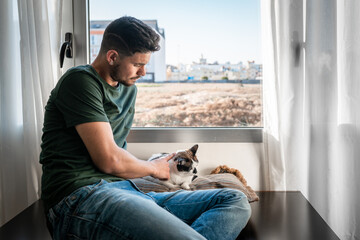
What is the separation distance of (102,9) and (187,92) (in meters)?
0.71

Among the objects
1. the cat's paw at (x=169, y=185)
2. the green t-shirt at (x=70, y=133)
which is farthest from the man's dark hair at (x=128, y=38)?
the cat's paw at (x=169, y=185)

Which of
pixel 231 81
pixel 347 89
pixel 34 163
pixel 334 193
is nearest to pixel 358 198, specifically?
pixel 334 193

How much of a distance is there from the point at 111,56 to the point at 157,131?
0.91 metres

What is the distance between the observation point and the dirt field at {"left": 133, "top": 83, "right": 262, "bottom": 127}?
6.95 ft

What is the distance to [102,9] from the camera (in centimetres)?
212

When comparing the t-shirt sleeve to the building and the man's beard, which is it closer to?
the man's beard

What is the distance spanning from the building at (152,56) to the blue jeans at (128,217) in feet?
3.45

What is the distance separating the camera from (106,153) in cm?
111

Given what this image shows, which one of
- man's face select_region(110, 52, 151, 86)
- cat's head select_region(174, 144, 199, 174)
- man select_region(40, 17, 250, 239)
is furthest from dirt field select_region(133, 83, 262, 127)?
man's face select_region(110, 52, 151, 86)

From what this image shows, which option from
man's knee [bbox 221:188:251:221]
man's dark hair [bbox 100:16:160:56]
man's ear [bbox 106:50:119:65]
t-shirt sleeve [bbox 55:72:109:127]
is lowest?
man's knee [bbox 221:188:251:221]

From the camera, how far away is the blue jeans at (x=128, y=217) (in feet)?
3.00

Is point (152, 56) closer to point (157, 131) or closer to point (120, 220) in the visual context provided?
point (157, 131)

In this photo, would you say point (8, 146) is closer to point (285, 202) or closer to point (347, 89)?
point (285, 202)

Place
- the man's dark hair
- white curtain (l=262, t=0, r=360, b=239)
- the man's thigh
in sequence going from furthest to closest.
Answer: white curtain (l=262, t=0, r=360, b=239) → the man's dark hair → the man's thigh
